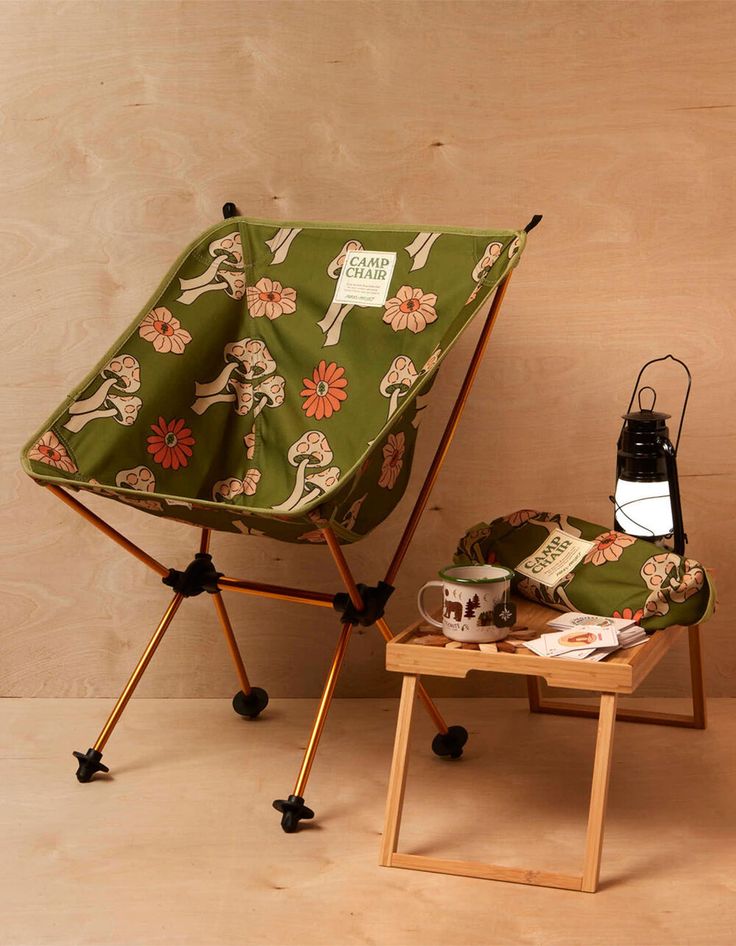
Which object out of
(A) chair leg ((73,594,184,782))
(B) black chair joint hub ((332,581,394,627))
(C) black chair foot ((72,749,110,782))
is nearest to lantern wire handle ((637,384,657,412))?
(B) black chair joint hub ((332,581,394,627))

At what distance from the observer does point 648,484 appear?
7.13 feet

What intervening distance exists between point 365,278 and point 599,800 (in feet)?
3.36

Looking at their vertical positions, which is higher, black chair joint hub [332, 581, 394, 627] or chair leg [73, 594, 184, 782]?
black chair joint hub [332, 581, 394, 627]

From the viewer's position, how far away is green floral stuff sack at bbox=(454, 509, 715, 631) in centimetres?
188

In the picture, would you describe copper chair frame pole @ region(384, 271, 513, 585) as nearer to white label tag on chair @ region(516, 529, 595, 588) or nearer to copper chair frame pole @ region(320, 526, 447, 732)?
copper chair frame pole @ region(320, 526, 447, 732)

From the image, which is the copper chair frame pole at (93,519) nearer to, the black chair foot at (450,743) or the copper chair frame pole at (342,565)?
the copper chair frame pole at (342,565)

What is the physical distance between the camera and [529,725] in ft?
7.82

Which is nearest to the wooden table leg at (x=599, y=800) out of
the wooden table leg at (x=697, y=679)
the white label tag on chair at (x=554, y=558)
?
the white label tag on chair at (x=554, y=558)

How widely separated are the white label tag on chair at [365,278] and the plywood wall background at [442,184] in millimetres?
315

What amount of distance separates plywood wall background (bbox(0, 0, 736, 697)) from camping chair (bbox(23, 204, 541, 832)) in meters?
0.29

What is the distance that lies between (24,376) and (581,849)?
4.97 feet

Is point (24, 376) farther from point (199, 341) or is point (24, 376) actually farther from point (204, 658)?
point (204, 658)

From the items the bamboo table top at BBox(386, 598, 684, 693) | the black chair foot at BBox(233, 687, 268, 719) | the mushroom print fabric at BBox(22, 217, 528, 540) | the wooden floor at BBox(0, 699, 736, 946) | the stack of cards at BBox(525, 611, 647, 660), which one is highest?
the mushroom print fabric at BBox(22, 217, 528, 540)

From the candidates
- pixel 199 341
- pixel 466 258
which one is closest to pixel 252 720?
pixel 199 341
